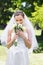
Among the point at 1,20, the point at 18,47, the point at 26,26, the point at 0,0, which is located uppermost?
the point at 26,26

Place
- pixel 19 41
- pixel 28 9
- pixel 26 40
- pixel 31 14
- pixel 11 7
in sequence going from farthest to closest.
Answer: pixel 11 7 < pixel 28 9 < pixel 31 14 < pixel 19 41 < pixel 26 40

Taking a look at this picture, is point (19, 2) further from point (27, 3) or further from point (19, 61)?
point (19, 61)

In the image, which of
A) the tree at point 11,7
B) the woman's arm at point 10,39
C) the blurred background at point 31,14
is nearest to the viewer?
the woman's arm at point 10,39

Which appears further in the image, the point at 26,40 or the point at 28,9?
the point at 28,9

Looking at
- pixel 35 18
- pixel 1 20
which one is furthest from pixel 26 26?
pixel 1 20

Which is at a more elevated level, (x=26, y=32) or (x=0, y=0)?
(x=26, y=32)

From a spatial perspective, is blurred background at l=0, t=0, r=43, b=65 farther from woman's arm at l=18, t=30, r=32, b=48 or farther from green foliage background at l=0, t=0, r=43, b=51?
woman's arm at l=18, t=30, r=32, b=48

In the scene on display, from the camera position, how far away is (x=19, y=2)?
92.6ft

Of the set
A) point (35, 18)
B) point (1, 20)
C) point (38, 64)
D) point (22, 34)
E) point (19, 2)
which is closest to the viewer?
point (22, 34)

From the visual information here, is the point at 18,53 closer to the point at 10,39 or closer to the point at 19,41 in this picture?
the point at 19,41

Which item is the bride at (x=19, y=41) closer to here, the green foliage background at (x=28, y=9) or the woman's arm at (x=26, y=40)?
the woman's arm at (x=26, y=40)

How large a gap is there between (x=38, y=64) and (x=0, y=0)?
78.2ft

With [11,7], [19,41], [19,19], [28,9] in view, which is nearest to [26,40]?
[19,41]

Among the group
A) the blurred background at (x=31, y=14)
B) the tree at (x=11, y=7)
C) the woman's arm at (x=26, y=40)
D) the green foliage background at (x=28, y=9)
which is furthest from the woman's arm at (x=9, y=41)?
the tree at (x=11, y=7)
